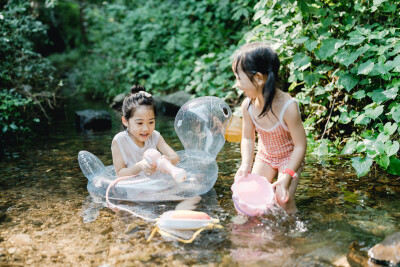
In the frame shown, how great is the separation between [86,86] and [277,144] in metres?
10.6

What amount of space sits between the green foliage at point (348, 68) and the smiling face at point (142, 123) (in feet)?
5.40

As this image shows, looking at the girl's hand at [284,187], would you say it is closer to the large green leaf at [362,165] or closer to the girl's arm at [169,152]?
the large green leaf at [362,165]

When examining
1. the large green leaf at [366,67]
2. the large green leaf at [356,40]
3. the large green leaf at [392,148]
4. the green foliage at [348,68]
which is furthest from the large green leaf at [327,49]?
the large green leaf at [392,148]

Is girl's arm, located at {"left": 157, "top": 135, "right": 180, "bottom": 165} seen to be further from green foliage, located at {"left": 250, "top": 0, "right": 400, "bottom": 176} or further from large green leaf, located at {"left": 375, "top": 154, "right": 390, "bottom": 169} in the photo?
large green leaf, located at {"left": 375, "top": 154, "right": 390, "bottom": 169}

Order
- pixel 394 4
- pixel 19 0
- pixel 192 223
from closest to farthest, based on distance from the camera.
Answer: pixel 192 223 → pixel 394 4 → pixel 19 0

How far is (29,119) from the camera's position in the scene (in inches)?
306

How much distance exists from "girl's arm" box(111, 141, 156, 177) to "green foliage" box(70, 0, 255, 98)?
3.64m

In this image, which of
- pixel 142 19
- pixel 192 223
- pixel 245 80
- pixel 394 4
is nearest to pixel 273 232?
pixel 192 223

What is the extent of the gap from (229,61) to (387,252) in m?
5.08

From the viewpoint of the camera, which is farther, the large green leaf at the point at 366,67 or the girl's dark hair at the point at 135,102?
the large green leaf at the point at 366,67

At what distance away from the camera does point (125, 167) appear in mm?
3432

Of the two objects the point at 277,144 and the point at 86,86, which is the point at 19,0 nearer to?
the point at 86,86

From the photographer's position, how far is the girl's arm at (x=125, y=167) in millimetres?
3088

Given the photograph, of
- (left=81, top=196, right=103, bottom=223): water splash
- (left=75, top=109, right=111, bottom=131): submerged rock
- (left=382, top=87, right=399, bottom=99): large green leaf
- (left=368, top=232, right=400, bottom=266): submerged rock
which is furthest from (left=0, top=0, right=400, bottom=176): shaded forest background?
(left=81, top=196, right=103, bottom=223): water splash
